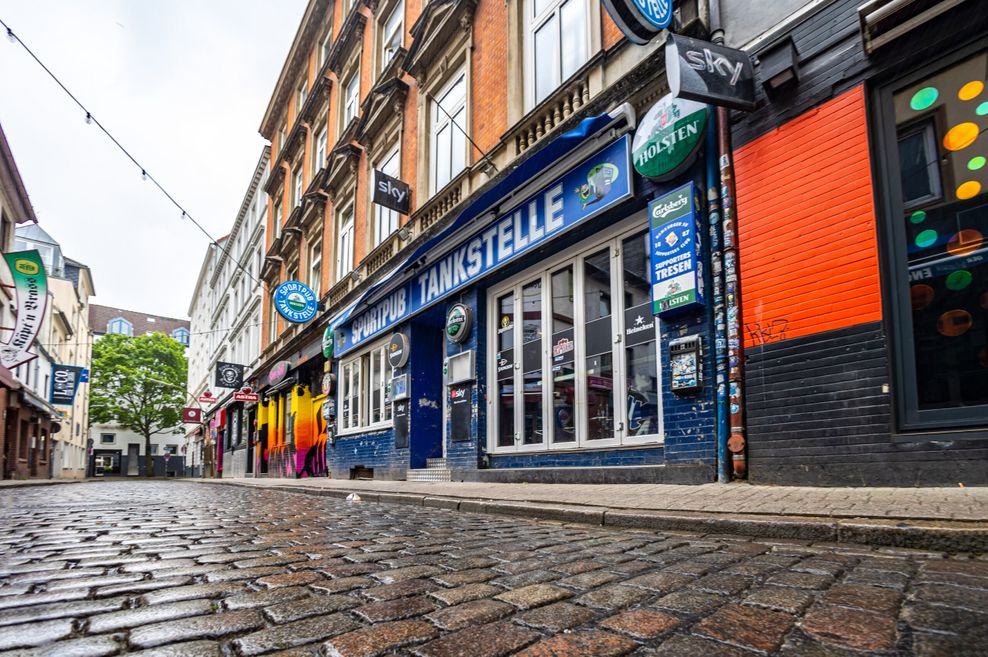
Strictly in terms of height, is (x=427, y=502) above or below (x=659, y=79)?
below

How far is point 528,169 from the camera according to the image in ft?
31.1

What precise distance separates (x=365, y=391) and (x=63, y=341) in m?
30.7

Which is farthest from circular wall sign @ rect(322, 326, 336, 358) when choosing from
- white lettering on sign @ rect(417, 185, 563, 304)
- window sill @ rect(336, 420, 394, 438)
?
white lettering on sign @ rect(417, 185, 563, 304)

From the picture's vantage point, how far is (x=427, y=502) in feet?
24.9

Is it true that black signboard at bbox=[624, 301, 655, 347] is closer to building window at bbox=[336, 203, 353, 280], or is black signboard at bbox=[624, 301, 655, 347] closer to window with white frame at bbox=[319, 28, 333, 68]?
building window at bbox=[336, 203, 353, 280]

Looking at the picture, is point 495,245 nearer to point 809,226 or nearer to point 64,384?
point 809,226

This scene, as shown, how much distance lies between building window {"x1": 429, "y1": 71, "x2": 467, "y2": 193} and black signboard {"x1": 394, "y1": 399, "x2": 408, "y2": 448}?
14.3 feet

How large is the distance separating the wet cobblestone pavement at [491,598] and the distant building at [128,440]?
56262mm

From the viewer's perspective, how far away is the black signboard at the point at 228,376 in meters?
28.1

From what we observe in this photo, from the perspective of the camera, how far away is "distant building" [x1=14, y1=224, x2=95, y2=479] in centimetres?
3222

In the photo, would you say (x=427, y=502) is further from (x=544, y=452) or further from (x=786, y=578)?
(x=786, y=578)

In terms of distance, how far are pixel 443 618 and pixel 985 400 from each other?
473 centimetres

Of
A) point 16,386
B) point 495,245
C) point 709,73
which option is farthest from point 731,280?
point 16,386

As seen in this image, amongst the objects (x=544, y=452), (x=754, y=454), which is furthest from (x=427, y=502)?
(x=754, y=454)
